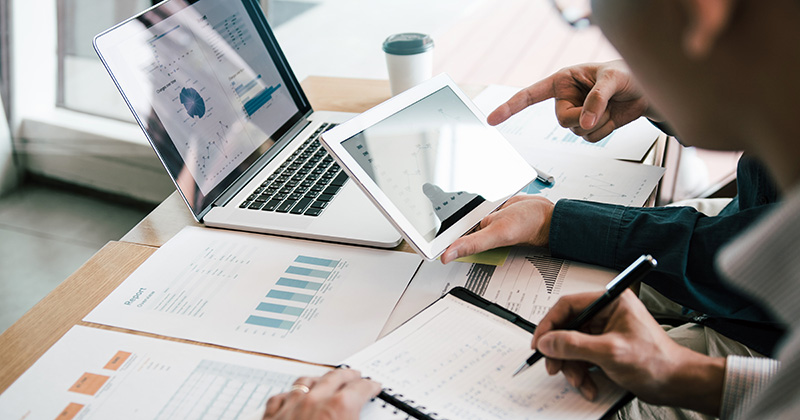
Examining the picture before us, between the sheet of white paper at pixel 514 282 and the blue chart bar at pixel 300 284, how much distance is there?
0.12 m

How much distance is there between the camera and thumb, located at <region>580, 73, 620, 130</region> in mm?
1073

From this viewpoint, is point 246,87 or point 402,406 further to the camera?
point 246,87

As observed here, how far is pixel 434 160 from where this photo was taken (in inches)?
37.2

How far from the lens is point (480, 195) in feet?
3.16

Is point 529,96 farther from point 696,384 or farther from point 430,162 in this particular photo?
point 696,384

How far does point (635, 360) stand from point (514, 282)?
0.24m

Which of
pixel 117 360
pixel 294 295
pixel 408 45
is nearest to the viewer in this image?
pixel 117 360

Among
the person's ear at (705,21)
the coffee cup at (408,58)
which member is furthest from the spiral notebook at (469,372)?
the coffee cup at (408,58)

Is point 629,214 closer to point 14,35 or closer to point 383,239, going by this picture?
point 383,239

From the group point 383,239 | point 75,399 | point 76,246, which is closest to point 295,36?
point 76,246

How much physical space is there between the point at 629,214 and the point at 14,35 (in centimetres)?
155

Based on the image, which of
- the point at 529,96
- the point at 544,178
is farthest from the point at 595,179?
the point at 529,96

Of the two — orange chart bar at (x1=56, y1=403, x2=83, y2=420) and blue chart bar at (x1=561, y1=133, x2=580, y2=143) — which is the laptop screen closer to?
orange chart bar at (x1=56, y1=403, x2=83, y2=420)

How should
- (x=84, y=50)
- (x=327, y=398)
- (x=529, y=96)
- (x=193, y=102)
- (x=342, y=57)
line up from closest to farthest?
1. (x=327, y=398)
2. (x=193, y=102)
3. (x=529, y=96)
4. (x=84, y=50)
5. (x=342, y=57)
